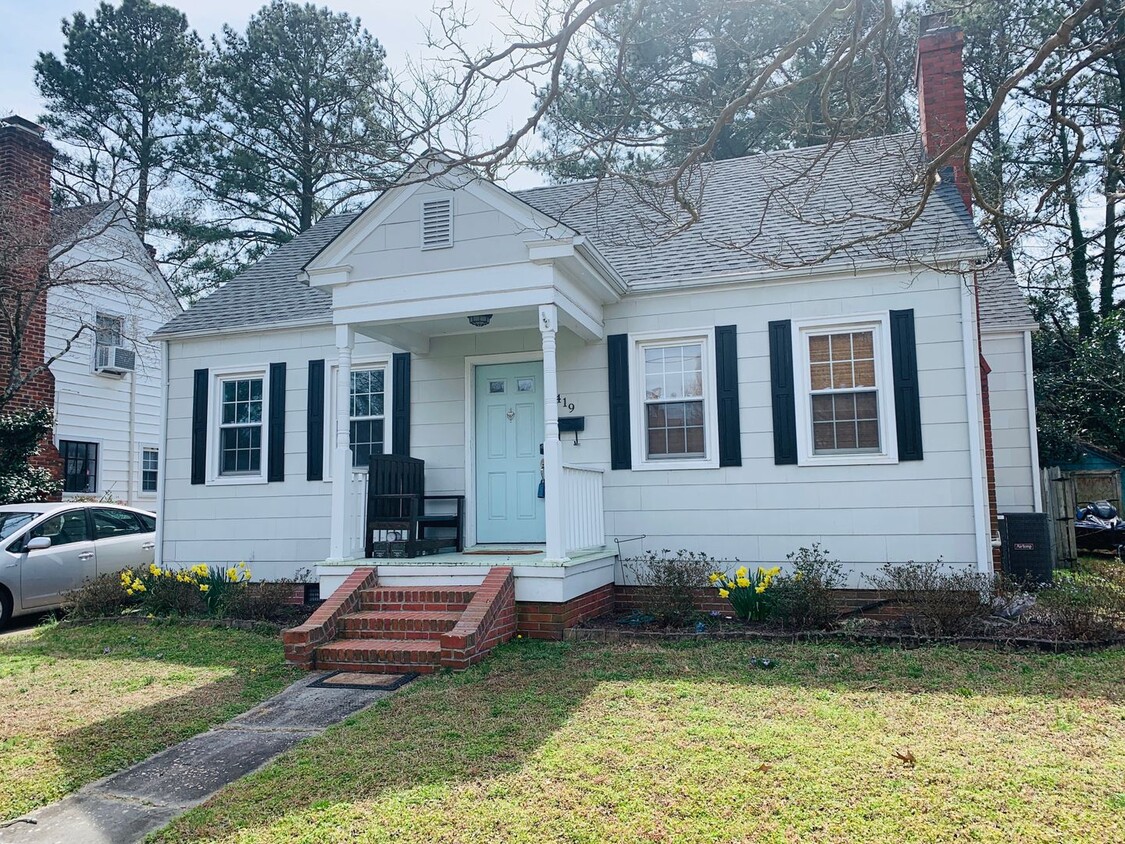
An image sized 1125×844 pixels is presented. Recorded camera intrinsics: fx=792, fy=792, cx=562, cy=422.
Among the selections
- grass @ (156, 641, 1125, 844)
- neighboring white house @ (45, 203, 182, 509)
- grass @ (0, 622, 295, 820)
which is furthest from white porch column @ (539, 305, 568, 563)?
neighboring white house @ (45, 203, 182, 509)

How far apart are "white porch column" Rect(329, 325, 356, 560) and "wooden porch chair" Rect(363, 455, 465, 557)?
30 centimetres

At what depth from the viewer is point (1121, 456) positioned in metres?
16.9

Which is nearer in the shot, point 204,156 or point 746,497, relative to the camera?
point 746,497

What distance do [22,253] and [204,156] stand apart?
10.3 m

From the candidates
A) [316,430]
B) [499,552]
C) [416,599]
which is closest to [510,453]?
[499,552]

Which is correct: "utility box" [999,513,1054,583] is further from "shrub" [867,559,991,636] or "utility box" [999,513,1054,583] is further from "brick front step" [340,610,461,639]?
"brick front step" [340,610,461,639]

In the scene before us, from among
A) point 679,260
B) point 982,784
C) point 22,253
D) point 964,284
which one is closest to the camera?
point 982,784

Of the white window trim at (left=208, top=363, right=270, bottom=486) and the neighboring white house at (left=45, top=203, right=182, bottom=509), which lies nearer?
the white window trim at (left=208, top=363, right=270, bottom=486)

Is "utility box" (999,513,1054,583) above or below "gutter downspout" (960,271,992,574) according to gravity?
below

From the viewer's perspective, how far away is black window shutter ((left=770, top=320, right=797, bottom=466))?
8.49 m

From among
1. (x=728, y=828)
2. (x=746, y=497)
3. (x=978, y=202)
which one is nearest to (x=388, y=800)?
(x=728, y=828)

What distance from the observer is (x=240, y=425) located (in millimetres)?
10750

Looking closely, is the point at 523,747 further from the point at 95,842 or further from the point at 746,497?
the point at 746,497

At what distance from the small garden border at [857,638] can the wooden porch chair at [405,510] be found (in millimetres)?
2137
